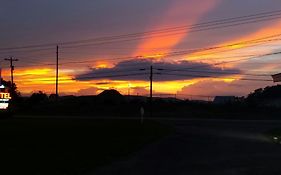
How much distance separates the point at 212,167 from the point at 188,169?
0.97m

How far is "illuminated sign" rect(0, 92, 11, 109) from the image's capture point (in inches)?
2830

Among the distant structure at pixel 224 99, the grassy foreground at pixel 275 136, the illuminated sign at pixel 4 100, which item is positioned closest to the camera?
the grassy foreground at pixel 275 136

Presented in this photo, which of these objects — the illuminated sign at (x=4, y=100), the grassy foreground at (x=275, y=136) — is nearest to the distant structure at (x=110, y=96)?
the illuminated sign at (x=4, y=100)

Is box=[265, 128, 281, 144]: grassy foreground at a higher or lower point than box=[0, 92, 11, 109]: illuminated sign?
lower

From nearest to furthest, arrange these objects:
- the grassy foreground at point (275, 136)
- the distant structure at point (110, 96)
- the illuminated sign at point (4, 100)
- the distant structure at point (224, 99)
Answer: the grassy foreground at point (275, 136) → the illuminated sign at point (4, 100) → the distant structure at point (110, 96) → the distant structure at point (224, 99)

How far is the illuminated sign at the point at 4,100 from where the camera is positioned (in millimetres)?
71875

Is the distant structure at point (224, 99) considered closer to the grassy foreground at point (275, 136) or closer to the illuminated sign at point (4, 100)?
the illuminated sign at point (4, 100)

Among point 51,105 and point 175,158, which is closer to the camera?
point 175,158

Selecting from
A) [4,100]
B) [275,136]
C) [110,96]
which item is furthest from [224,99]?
[275,136]

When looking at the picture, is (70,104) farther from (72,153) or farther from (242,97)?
(72,153)

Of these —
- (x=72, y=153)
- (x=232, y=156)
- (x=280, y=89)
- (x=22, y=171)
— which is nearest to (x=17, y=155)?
(x=72, y=153)

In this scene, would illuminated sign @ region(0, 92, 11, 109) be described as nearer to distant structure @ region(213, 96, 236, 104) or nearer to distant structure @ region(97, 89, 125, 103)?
distant structure @ region(97, 89, 125, 103)

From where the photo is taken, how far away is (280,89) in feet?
381

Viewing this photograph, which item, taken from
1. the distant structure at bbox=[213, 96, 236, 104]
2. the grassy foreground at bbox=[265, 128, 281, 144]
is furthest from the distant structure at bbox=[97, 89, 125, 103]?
the grassy foreground at bbox=[265, 128, 281, 144]
